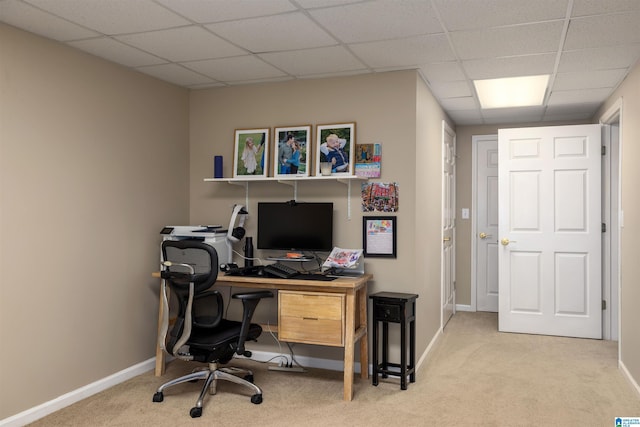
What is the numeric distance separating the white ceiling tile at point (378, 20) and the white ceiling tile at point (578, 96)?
210 cm

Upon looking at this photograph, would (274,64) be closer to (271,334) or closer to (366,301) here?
(366,301)

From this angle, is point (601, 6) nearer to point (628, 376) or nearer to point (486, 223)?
point (628, 376)

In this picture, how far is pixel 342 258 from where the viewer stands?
382 centimetres

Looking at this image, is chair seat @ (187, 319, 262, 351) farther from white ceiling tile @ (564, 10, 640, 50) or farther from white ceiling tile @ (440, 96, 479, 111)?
white ceiling tile @ (440, 96, 479, 111)

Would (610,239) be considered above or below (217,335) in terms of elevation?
above

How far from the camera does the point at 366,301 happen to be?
391cm

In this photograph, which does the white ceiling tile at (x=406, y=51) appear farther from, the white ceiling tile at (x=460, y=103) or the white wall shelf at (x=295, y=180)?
the white ceiling tile at (x=460, y=103)

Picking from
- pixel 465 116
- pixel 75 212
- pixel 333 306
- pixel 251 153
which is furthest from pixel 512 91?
pixel 75 212

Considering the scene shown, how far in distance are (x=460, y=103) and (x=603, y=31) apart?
2034 millimetres

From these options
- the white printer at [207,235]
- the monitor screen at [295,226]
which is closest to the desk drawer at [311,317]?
the monitor screen at [295,226]

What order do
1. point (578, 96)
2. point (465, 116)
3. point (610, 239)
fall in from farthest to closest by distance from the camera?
point (465, 116) → point (610, 239) → point (578, 96)

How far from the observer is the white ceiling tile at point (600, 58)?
3343 millimetres

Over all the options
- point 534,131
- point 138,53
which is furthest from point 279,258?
point 534,131

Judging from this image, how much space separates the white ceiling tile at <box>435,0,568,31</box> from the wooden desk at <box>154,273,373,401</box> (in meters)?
1.70
